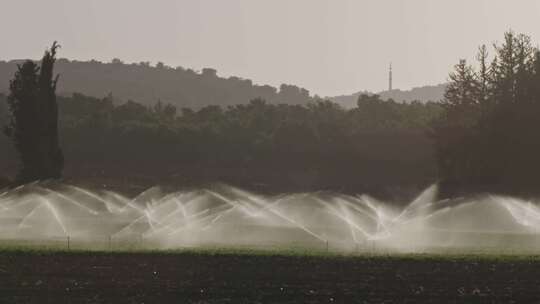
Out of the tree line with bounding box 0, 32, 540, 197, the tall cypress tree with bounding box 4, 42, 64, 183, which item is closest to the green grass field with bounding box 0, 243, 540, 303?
the tall cypress tree with bounding box 4, 42, 64, 183

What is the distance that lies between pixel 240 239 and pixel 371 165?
57483 millimetres

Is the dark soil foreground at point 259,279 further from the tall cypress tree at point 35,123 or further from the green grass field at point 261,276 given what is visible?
the tall cypress tree at point 35,123

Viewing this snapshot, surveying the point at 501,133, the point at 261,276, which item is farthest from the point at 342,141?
the point at 261,276

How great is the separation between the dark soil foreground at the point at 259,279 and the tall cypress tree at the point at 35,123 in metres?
36.5

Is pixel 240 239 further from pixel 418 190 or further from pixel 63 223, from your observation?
pixel 418 190

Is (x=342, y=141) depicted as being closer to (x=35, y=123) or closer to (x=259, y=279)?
(x=35, y=123)

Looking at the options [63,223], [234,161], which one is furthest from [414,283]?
[234,161]

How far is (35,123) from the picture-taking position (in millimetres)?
70375

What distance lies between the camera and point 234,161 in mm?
108375

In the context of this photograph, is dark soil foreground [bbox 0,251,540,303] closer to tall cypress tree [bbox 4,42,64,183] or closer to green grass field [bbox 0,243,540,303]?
green grass field [bbox 0,243,540,303]

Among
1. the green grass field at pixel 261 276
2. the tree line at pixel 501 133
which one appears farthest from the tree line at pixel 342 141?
A: the green grass field at pixel 261 276

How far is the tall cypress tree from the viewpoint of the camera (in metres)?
70.5

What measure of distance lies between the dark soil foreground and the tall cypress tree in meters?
36.5

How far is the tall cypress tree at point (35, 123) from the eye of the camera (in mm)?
70500
